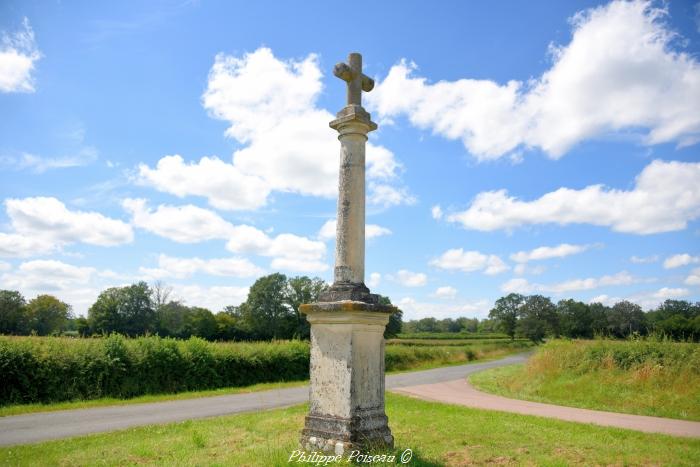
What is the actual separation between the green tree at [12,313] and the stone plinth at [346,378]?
184 ft

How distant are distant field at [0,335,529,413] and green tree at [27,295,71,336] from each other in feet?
167

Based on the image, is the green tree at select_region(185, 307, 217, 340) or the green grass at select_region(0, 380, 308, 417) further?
the green tree at select_region(185, 307, 217, 340)

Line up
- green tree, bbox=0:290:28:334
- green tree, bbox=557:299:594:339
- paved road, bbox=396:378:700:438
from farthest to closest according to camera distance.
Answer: green tree, bbox=557:299:594:339, green tree, bbox=0:290:28:334, paved road, bbox=396:378:700:438

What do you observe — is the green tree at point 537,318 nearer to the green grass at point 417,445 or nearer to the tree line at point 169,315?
the tree line at point 169,315

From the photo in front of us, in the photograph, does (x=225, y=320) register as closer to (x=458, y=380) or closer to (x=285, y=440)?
(x=458, y=380)

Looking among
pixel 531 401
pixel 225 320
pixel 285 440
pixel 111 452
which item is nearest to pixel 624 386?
pixel 531 401

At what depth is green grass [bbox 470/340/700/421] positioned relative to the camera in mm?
14539

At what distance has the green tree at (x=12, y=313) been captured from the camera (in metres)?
52.4

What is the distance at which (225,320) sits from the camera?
64.6m

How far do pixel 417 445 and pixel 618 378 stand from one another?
1213 centimetres

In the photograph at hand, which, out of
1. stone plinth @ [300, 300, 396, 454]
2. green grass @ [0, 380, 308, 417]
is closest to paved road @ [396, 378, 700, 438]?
green grass @ [0, 380, 308, 417]

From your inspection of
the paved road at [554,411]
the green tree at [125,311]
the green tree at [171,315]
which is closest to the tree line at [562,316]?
the green tree at [171,315]

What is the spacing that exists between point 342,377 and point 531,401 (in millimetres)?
12872

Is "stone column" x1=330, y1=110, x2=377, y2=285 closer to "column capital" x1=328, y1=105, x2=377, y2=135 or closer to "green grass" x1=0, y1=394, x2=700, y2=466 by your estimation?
A: "column capital" x1=328, y1=105, x2=377, y2=135
